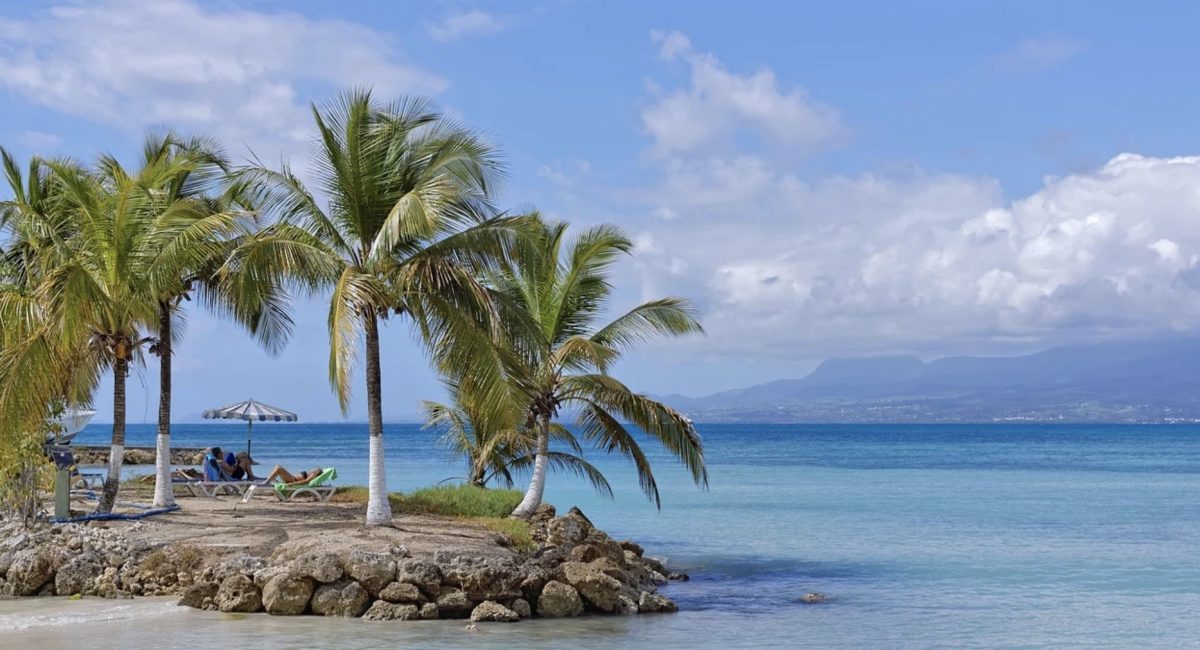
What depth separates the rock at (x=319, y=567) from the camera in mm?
15773

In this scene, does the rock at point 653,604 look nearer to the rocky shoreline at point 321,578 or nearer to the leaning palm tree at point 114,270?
the rocky shoreline at point 321,578

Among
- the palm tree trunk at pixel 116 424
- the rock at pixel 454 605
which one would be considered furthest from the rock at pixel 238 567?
the palm tree trunk at pixel 116 424

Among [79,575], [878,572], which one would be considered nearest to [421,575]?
[79,575]

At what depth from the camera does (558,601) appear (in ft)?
54.1

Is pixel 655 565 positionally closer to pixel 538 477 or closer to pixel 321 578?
pixel 538 477

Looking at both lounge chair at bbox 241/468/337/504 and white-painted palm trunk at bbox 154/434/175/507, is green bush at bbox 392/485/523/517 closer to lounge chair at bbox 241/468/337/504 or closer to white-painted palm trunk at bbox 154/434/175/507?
lounge chair at bbox 241/468/337/504

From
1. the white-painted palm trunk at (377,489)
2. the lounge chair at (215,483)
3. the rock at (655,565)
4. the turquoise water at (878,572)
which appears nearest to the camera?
the turquoise water at (878,572)

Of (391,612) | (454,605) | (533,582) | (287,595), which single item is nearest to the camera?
(391,612)

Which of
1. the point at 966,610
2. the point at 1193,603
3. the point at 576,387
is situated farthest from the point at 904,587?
the point at 576,387

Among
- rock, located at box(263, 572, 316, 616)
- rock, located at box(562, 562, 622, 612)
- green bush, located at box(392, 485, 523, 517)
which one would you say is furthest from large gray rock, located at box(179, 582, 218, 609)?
green bush, located at box(392, 485, 523, 517)

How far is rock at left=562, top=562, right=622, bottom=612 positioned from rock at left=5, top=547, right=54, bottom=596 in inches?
289

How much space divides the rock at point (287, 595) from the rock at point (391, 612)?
842 millimetres

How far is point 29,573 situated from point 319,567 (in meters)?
→ 4.53

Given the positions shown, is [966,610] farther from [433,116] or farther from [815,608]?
[433,116]
